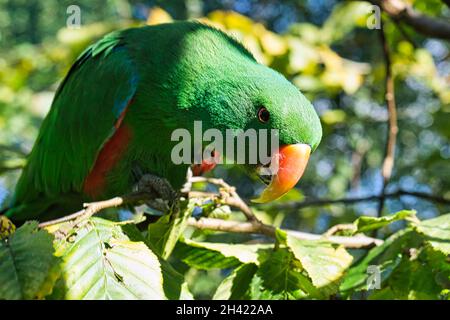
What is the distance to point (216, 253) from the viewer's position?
2.51 metres

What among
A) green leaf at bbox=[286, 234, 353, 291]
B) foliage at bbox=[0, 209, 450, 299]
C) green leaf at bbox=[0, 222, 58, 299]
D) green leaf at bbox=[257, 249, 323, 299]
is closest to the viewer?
green leaf at bbox=[0, 222, 58, 299]

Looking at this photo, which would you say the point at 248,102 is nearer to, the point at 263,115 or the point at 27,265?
the point at 263,115

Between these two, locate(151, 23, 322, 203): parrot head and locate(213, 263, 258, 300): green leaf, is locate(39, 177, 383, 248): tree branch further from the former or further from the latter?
locate(213, 263, 258, 300): green leaf

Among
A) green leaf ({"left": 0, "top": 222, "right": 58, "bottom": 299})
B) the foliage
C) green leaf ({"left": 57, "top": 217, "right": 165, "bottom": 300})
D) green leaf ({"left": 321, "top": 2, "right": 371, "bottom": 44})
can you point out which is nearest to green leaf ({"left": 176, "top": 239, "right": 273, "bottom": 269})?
the foliage

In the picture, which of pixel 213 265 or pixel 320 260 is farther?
pixel 213 265

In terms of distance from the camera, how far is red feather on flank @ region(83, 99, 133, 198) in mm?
3262

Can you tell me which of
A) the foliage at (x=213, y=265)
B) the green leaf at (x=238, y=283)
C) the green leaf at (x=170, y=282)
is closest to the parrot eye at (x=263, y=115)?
the foliage at (x=213, y=265)

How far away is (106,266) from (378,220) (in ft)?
4.01

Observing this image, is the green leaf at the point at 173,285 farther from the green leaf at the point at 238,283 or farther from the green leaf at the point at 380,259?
the green leaf at the point at 380,259

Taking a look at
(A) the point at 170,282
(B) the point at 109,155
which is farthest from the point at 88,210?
(B) the point at 109,155

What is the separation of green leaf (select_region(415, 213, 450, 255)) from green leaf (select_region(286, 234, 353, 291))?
329 mm
